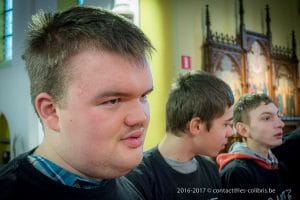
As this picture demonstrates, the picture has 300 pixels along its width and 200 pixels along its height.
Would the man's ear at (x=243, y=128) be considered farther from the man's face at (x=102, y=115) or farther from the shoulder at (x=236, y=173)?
the man's face at (x=102, y=115)

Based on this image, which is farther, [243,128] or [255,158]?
[243,128]

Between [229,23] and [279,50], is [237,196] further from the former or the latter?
[279,50]

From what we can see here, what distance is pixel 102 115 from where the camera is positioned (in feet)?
1.99

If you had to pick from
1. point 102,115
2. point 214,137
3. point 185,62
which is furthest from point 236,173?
point 185,62

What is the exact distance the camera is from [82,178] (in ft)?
2.20

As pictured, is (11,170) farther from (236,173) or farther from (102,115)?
(236,173)

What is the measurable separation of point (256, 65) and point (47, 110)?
10.6ft

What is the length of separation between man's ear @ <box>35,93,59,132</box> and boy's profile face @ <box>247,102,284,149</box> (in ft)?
4.06

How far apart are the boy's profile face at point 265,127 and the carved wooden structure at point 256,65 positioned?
1.38m

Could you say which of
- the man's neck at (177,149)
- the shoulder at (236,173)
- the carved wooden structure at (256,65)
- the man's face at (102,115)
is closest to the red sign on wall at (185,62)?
the carved wooden structure at (256,65)

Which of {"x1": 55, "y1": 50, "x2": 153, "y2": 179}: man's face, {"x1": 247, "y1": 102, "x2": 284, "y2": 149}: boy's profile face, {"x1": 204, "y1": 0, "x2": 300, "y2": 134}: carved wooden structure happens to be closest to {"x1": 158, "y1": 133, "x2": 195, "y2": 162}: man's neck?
{"x1": 247, "y1": 102, "x2": 284, "y2": 149}: boy's profile face

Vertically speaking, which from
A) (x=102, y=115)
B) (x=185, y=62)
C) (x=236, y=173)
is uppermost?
(x=185, y=62)

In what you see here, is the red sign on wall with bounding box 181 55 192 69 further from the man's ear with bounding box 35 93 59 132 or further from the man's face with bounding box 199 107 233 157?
the man's ear with bounding box 35 93 59 132

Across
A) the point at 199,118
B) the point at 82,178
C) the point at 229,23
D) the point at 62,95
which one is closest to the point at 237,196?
the point at 199,118
